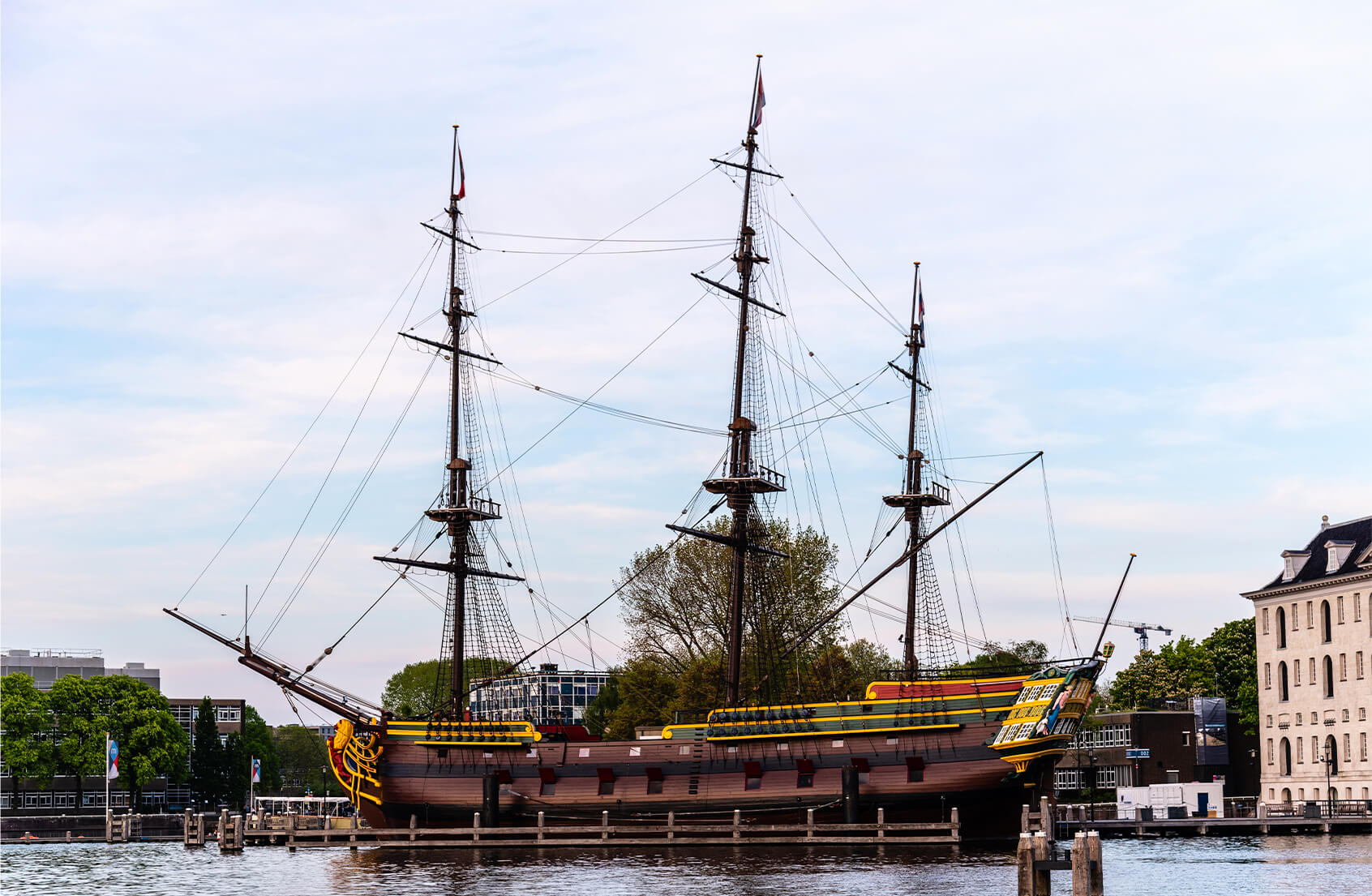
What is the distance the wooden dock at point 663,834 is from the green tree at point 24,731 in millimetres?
53203

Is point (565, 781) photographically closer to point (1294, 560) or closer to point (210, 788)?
point (1294, 560)

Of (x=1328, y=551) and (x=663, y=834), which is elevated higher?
(x=1328, y=551)

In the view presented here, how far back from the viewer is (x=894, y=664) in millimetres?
80562

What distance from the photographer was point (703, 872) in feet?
154

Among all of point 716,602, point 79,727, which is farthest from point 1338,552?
point 79,727

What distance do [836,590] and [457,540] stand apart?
68.5 feet

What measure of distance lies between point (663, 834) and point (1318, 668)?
5702cm

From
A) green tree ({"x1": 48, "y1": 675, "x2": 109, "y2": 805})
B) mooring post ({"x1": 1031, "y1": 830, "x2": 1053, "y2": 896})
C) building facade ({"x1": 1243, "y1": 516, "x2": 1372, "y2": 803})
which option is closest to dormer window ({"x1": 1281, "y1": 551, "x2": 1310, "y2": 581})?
building facade ({"x1": 1243, "y1": 516, "x2": 1372, "y2": 803})

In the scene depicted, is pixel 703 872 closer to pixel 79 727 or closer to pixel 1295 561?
pixel 1295 561

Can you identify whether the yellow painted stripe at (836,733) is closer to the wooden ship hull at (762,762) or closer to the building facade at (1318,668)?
the wooden ship hull at (762,762)

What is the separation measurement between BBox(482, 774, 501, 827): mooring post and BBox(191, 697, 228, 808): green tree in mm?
74694

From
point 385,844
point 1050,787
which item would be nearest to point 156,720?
point 385,844

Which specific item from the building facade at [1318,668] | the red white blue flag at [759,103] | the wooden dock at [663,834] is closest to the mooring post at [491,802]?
the wooden dock at [663,834]

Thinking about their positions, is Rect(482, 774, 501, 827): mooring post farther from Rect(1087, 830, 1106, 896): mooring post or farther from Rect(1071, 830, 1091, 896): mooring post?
Rect(1071, 830, 1091, 896): mooring post
